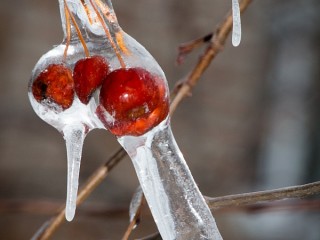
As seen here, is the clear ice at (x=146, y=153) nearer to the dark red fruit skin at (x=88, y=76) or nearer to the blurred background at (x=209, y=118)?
the dark red fruit skin at (x=88, y=76)

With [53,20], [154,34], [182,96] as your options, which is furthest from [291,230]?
[182,96]

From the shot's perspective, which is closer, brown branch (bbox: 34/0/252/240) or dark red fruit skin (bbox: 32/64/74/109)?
dark red fruit skin (bbox: 32/64/74/109)

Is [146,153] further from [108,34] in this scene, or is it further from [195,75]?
[195,75]

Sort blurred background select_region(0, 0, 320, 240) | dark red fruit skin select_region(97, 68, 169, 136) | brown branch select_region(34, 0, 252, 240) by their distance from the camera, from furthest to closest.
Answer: blurred background select_region(0, 0, 320, 240) → brown branch select_region(34, 0, 252, 240) → dark red fruit skin select_region(97, 68, 169, 136)


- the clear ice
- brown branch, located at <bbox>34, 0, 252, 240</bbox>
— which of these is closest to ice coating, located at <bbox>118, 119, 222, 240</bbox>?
the clear ice

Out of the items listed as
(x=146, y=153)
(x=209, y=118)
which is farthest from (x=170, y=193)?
(x=209, y=118)

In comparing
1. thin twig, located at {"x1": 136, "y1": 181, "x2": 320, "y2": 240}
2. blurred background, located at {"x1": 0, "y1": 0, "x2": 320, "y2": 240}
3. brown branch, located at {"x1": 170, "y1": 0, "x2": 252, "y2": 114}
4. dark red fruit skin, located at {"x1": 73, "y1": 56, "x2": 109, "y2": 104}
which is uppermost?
dark red fruit skin, located at {"x1": 73, "y1": 56, "x2": 109, "y2": 104}

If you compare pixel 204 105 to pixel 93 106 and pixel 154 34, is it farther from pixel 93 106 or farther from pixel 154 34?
pixel 93 106

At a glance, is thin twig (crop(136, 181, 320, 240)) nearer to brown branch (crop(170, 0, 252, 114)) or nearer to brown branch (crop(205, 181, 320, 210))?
brown branch (crop(205, 181, 320, 210))
